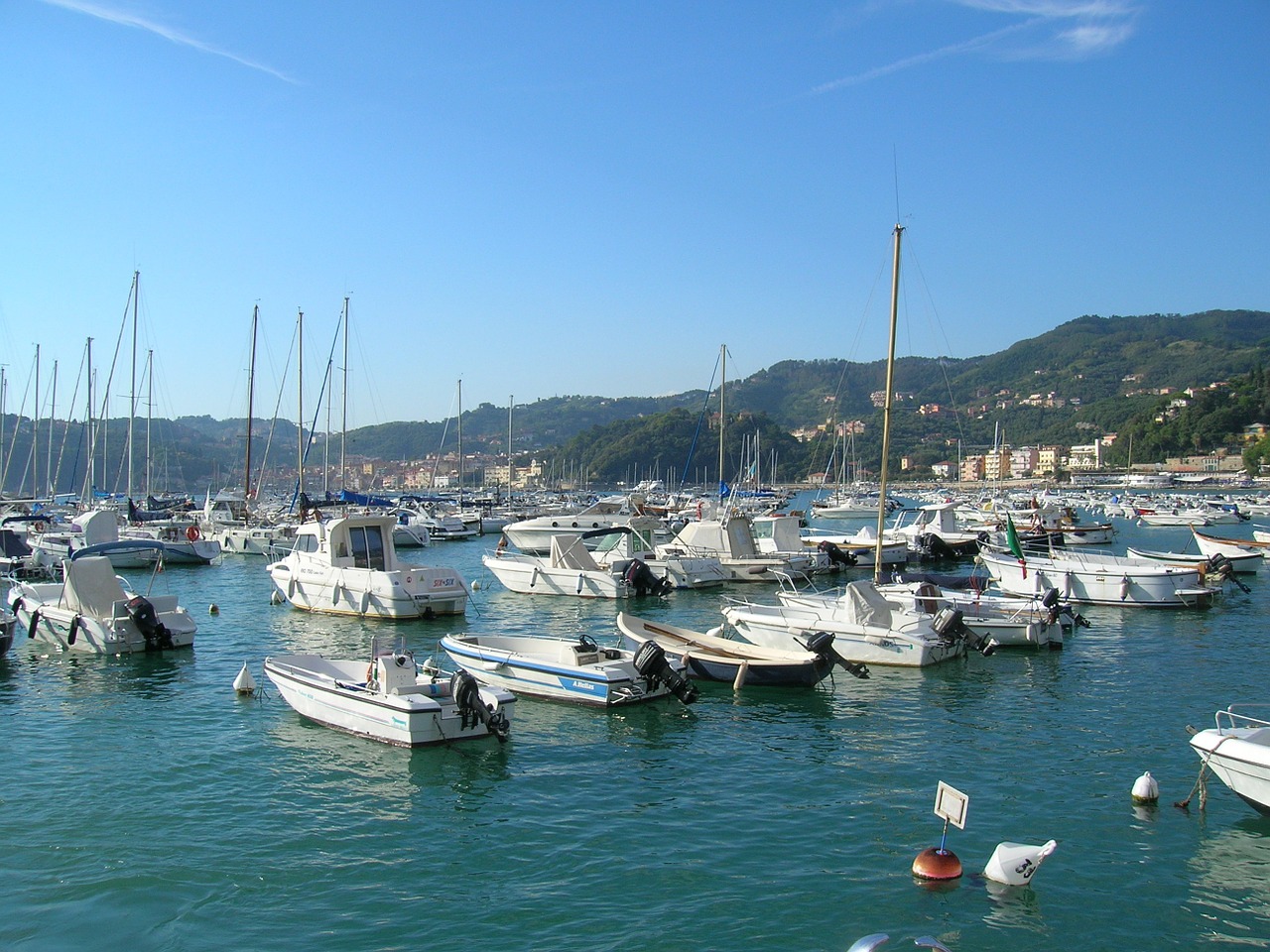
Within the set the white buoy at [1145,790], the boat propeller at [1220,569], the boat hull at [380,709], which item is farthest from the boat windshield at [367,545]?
the boat propeller at [1220,569]

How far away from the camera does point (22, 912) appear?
407 inches

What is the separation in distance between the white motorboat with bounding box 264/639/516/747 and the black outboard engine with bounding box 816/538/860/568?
30970 millimetres

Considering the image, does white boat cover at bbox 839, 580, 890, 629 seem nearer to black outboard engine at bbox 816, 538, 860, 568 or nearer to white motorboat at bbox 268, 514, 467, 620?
white motorboat at bbox 268, 514, 467, 620

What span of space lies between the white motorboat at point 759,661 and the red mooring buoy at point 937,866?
8.88 m

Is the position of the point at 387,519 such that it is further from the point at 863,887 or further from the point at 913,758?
the point at 863,887

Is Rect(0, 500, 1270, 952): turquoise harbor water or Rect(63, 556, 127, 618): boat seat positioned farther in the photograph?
Rect(63, 556, 127, 618): boat seat

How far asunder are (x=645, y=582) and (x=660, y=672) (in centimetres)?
1703

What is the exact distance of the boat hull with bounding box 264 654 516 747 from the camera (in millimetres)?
15570

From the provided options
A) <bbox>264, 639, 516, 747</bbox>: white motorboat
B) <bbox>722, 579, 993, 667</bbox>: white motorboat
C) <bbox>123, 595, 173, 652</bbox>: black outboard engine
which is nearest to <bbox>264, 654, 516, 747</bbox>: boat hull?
<bbox>264, 639, 516, 747</bbox>: white motorboat

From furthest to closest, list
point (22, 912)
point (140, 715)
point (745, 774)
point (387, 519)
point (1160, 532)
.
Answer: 1. point (1160, 532)
2. point (387, 519)
3. point (140, 715)
4. point (745, 774)
5. point (22, 912)

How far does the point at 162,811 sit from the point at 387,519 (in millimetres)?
18860

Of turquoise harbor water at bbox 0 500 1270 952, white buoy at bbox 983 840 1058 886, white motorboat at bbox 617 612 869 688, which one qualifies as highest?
white motorboat at bbox 617 612 869 688

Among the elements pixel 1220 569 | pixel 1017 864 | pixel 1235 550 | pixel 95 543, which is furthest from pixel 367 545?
pixel 1235 550

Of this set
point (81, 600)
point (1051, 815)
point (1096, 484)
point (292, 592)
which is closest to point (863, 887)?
point (1051, 815)
